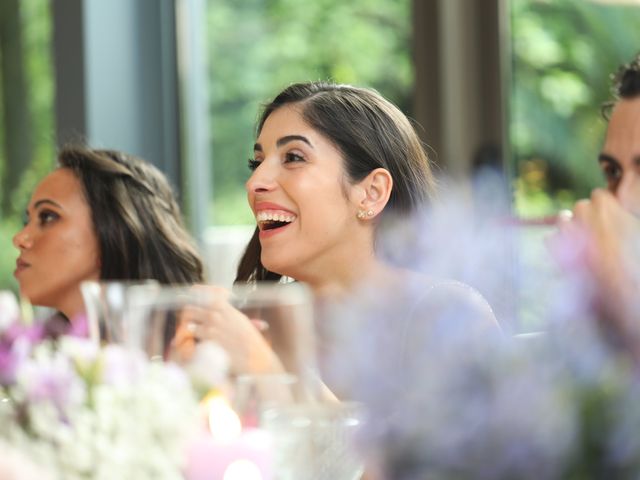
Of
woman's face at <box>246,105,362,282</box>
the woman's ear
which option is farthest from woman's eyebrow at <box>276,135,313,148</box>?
the woman's ear

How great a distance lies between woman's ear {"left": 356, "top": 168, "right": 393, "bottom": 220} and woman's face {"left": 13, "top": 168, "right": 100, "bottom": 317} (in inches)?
28.1

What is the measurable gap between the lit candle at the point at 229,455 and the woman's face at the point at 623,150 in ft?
2.34

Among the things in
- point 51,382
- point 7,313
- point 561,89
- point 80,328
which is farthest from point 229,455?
point 561,89

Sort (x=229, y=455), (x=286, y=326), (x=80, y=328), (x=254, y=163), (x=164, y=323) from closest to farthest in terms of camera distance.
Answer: (x=229, y=455), (x=164, y=323), (x=286, y=326), (x=80, y=328), (x=254, y=163)

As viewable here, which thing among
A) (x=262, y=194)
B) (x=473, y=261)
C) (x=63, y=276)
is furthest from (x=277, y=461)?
(x=63, y=276)

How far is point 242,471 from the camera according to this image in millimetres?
761

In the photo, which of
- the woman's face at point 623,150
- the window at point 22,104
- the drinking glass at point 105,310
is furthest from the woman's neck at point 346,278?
the window at point 22,104

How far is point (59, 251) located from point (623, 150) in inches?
49.0

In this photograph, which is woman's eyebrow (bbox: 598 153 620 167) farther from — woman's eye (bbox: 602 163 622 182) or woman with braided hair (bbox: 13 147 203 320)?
woman with braided hair (bbox: 13 147 203 320)

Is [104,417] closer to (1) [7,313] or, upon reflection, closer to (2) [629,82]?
(1) [7,313]

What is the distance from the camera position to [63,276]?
7.46 ft

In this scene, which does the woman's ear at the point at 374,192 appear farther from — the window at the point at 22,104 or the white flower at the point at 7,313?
the window at the point at 22,104

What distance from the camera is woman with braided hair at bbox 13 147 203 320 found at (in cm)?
228

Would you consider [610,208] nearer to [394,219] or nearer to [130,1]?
[394,219]
